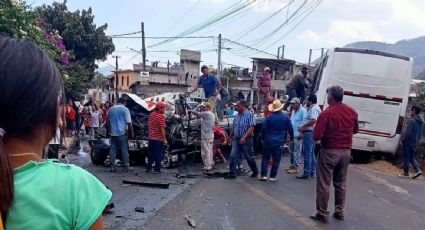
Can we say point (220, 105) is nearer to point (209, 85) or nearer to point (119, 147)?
point (209, 85)

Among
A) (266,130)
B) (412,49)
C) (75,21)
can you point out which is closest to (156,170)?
(266,130)

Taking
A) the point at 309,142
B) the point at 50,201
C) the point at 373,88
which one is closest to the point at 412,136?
the point at 373,88

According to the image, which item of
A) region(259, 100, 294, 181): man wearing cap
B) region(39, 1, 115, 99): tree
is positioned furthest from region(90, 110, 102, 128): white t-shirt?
region(259, 100, 294, 181): man wearing cap

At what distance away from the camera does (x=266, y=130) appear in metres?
11.7

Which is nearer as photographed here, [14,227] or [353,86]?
[14,227]

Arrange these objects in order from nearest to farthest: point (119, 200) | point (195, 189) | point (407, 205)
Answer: point (119, 200) < point (407, 205) < point (195, 189)

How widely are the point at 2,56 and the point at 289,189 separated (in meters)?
9.40

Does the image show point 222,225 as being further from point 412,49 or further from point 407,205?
point 412,49

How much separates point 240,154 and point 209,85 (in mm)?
3634

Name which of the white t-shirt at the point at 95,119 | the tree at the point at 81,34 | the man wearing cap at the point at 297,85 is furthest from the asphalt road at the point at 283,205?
the tree at the point at 81,34

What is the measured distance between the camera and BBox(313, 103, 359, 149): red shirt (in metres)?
7.83

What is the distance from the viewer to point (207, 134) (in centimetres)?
1343

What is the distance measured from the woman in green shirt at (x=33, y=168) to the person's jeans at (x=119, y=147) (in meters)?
11.5

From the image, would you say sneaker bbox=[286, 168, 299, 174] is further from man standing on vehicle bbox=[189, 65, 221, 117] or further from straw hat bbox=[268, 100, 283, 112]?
man standing on vehicle bbox=[189, 65, 221, 117]
